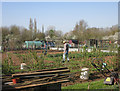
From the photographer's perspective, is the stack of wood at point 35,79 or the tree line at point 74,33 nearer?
the stack of wood at point 35,79

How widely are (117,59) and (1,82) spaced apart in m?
5.96

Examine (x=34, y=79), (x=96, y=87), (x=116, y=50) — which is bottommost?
(x=96, y=87)

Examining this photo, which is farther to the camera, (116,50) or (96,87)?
(116,50)

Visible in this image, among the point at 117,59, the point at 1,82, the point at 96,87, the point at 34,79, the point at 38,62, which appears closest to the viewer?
the point at 1,82

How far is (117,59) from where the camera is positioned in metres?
8.85

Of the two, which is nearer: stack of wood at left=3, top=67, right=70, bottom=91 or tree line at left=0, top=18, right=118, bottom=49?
stack of wood at left=3, top=67, right=70, bottom=91

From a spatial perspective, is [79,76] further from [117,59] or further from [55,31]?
[55,31]

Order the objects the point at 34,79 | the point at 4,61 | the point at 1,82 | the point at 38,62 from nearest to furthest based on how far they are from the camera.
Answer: the point at 1,82, the point at 34,79, the point at 4,61, the point at 38,62

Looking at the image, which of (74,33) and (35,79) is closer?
(35,79)

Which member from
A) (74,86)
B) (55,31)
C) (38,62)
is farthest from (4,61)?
(55,31)

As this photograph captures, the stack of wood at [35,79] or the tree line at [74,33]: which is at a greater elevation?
the tree line at [74,33]

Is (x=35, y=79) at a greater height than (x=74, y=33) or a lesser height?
lesser

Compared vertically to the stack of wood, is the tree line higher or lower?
higher

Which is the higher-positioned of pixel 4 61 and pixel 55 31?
pixel 55 31
